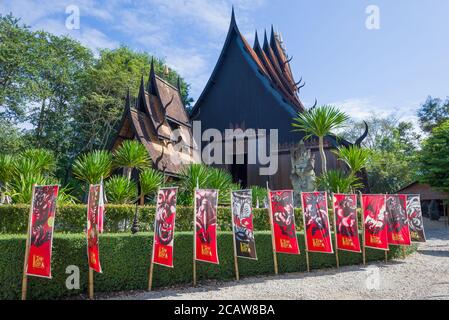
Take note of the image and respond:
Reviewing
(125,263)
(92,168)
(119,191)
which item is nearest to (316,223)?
(125,263)

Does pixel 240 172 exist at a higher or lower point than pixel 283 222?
higher

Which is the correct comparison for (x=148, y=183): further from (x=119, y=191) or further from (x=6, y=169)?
(x=6, y=169)

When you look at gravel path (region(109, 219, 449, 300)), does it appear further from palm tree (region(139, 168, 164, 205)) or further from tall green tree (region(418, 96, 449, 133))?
tall green tree (region(418, 96, 449, 133))

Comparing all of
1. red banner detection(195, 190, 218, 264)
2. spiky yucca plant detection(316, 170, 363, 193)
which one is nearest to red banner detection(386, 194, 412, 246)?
spiky yucca plant detection(316, 170, 363, 193)

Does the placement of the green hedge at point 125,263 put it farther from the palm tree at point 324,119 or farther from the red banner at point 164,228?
the palm tree at point 324,119

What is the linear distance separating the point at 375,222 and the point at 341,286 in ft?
8.99

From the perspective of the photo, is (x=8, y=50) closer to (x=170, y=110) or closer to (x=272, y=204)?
(x=170, y=110)

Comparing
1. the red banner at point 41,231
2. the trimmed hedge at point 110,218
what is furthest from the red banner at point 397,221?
the red banner at point 41,231

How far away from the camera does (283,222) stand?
8.19 m

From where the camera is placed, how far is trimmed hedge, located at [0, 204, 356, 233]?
314 inches

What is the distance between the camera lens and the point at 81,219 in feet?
28.0

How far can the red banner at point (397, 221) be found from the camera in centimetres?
901
